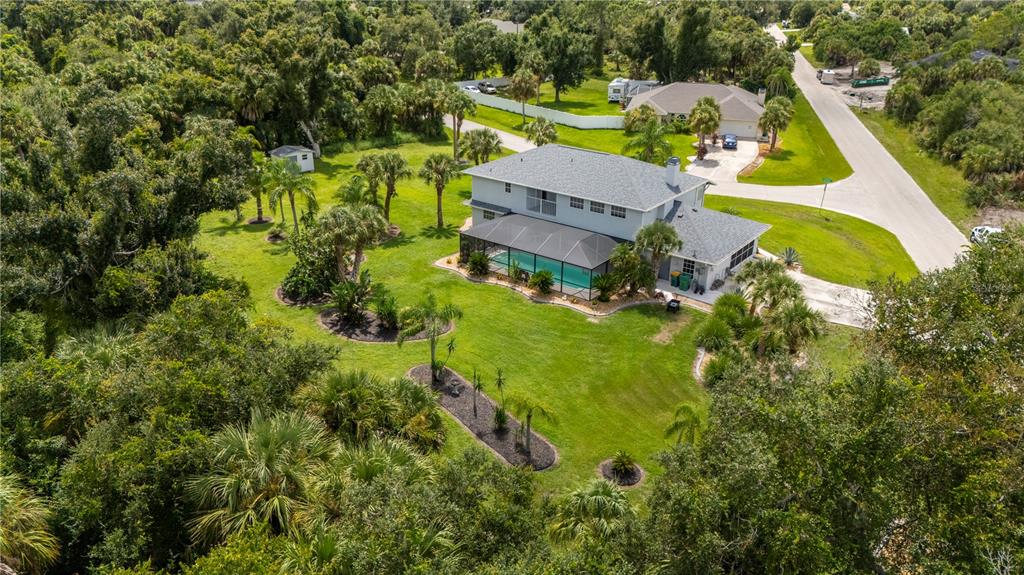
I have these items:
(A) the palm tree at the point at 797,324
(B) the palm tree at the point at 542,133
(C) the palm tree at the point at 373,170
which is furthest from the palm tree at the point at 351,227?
(B) the palm tree at the point at 542,133

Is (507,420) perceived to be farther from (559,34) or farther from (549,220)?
(559,34)

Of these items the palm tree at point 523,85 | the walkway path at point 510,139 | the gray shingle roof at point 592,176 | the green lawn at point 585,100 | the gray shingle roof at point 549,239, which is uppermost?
the palm tree at point 523,85

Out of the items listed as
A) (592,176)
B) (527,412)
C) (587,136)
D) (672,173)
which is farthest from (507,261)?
(587,136)

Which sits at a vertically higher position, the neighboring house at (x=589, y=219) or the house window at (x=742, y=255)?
the neighboring house at (x=589, y=219)

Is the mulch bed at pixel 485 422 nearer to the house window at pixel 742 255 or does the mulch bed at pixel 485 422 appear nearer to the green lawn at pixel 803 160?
the house window at pixel 742 255

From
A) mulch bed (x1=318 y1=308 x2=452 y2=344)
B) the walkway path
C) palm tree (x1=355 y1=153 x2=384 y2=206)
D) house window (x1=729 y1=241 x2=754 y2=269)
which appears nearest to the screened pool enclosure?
palm tree (x1=355 y1=153 x2=384 y2=206)

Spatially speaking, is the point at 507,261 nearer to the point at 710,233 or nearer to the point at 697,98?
the point at 710,233
